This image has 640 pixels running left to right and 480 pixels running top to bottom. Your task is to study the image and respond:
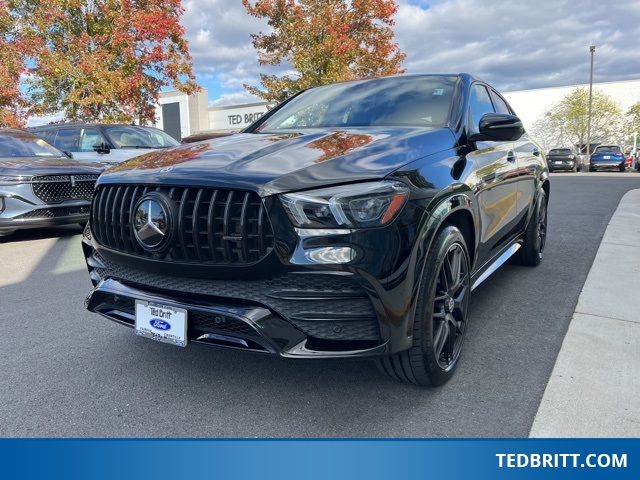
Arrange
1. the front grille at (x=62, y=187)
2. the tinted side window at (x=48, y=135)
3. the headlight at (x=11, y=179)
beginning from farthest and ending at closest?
the tinted side window at (x=48, y=135), the front grille at (x=62, y=187), the headlight at (x=11, y=179)

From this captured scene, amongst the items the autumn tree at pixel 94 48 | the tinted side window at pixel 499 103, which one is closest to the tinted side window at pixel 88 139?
the autumn tree at pixel 94 48

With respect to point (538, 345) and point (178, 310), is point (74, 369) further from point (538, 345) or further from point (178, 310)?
point (538, 345)

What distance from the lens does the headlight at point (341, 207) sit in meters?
2.01

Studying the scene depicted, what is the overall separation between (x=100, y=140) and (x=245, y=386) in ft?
26.6

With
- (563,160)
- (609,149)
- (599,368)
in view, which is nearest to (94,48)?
(599,368)

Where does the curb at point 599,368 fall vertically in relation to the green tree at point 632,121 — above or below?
below

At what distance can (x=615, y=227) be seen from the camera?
6.88 meters

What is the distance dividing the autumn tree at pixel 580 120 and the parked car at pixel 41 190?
4017 cm

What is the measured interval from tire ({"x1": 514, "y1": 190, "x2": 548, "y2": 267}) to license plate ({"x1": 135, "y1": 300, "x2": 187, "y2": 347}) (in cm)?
349

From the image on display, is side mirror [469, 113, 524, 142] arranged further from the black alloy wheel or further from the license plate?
the license plate

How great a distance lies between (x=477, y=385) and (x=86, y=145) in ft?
29.5

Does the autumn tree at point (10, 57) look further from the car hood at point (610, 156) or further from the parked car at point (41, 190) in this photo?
the car hood at point (610, 156)

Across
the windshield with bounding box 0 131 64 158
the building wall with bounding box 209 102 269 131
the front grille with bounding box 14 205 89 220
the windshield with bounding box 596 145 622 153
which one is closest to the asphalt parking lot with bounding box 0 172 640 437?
the front grille with bounding box 14 205 89 220

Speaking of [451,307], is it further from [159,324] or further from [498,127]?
[159,324]
